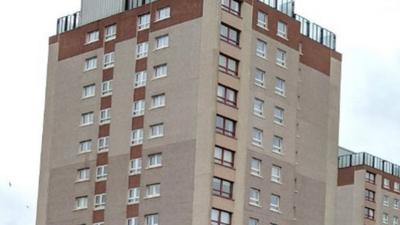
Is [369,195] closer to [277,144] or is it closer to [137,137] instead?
[277,144]

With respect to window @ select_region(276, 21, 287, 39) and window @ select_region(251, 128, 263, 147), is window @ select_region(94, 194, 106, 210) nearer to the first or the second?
window @ select_region(251, 128, 263, 147)

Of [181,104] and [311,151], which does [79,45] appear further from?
[311,151]

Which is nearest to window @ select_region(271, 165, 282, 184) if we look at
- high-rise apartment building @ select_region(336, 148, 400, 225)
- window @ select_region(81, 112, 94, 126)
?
window @ select_region(81, 112, 94, 126)

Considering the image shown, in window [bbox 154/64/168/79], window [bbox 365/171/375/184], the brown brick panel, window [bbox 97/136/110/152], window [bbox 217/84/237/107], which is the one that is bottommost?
the brown brick panel

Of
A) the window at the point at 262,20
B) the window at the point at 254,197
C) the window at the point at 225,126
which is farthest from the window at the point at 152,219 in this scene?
the window at the point at 262,20

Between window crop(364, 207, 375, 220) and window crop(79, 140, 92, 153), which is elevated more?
window crop(364, 207, 375, 220)

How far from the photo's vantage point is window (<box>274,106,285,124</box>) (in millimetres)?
84206

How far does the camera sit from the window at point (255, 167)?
80875 mm

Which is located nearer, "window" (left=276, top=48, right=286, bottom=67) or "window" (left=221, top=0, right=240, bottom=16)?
"window" (left=221, top=0, right=240, bottom=16)

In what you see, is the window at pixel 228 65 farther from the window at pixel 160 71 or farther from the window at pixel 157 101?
the window at pixel 157 101

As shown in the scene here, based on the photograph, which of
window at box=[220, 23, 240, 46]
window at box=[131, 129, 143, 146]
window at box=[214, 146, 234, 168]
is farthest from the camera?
window at box=[131, 129, 143, 146]

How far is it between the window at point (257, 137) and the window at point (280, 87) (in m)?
4.40

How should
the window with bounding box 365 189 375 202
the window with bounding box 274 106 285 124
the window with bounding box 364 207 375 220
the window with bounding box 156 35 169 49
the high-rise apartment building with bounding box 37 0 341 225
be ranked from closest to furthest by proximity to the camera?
the high-rise apartment building with bounding box 37 0 341 225 → the window with bounding box 156 35 169 49 → the window with bounding box 274 106 285 124 → the window with bounding box 364 207 375 220 → the window with bounding box 365 189 375 202

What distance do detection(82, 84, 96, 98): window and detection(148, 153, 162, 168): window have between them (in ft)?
32.9
